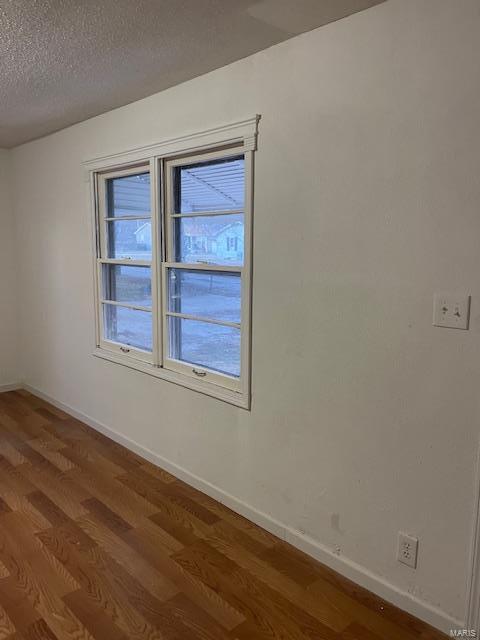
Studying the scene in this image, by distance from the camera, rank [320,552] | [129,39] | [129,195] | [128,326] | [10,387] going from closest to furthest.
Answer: [129,39] < [320,552] < [129,195] < [128,326] < [10,387]

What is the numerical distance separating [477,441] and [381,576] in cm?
80

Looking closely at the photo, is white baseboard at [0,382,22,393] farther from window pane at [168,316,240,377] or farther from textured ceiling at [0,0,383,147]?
textured ceiling at [0,0,383,147]

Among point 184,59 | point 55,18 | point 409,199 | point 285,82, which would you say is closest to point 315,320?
point 409,199

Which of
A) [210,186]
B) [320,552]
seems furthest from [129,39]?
[320,552]

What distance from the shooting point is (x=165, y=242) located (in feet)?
9.96

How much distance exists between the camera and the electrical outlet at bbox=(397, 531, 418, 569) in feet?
6.32

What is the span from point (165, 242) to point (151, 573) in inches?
74.4

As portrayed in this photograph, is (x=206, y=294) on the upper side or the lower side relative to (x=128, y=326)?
upper

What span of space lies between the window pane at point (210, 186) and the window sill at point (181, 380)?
1044mm

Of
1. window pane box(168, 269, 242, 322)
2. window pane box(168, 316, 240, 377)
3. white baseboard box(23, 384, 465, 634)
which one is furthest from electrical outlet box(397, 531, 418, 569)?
window pane box(168, 269, 242, 322)

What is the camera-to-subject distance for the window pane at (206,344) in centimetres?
274

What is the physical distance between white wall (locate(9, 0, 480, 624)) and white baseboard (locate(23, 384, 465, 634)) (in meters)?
0.03

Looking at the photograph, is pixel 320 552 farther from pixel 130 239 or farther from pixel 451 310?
pixel 130 239

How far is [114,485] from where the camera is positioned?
3.01 m
